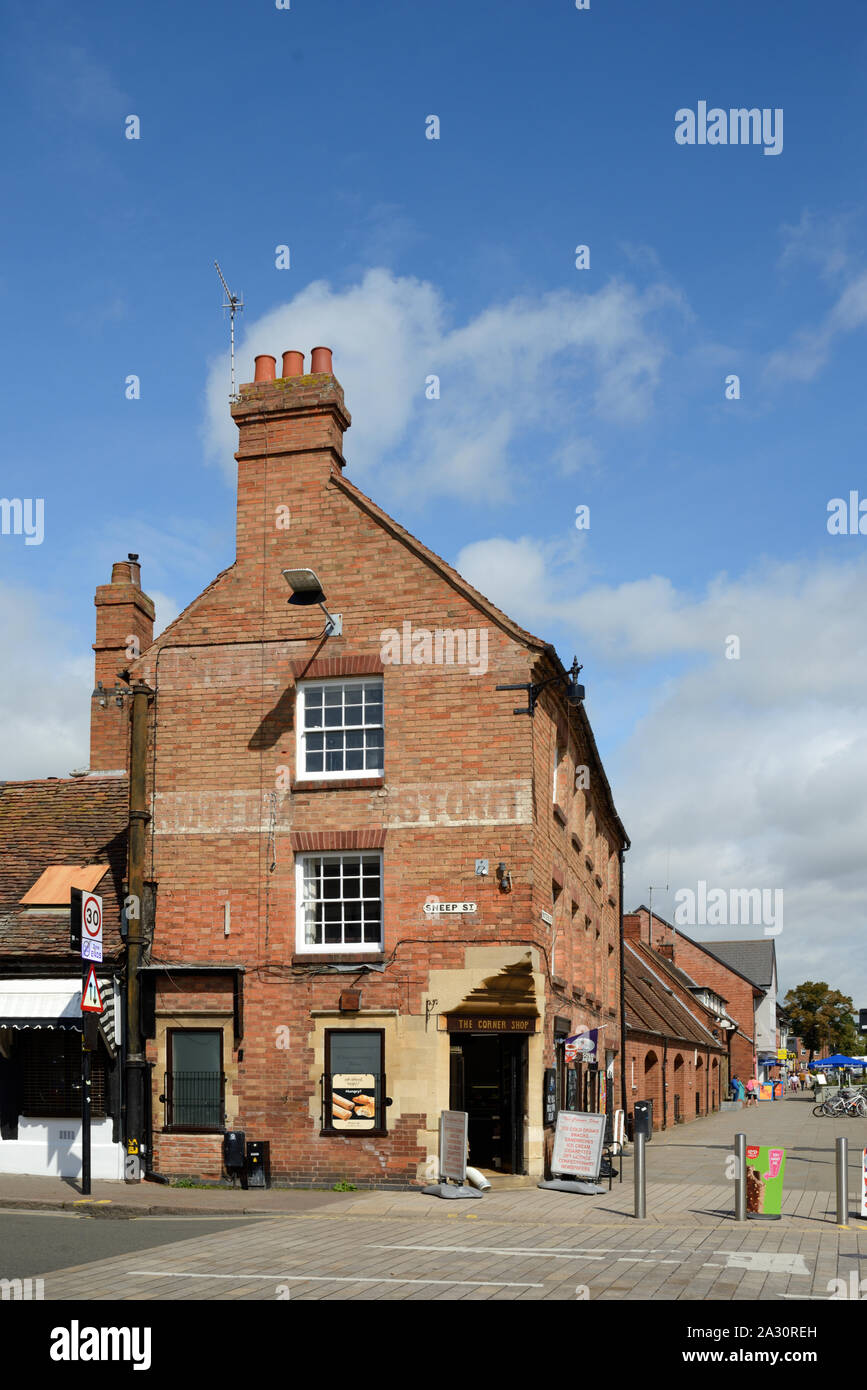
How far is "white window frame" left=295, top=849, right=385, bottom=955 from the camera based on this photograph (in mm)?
20484

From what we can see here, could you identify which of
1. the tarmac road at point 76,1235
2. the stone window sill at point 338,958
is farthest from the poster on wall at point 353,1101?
the tarmac road at point 76,1235

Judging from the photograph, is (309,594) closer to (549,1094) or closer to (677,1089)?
(549,1094)

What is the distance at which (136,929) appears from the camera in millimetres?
20922


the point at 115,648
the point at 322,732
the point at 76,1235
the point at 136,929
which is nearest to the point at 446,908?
the point at 322,732

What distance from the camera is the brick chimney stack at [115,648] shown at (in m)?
28.1

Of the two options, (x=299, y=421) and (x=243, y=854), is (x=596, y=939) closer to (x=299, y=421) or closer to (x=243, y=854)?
(x=243, y=854)

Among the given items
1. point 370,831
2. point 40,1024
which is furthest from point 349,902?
point 40,1024

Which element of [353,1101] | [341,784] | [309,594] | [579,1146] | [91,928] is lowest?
[579,1146]

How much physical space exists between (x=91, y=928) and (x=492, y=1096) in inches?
314

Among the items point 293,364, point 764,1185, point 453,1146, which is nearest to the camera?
point 764,1185

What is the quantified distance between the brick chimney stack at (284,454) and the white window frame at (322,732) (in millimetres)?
2045

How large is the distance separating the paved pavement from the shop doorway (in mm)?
1236

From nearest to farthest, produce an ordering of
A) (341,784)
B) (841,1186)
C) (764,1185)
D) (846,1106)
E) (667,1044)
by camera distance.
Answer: (841,1186) < (764,1185) < (341,784) < (667,1044) < (846,1106)

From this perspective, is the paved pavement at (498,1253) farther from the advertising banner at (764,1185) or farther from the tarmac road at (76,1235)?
the advertising banner at (764,1185)
